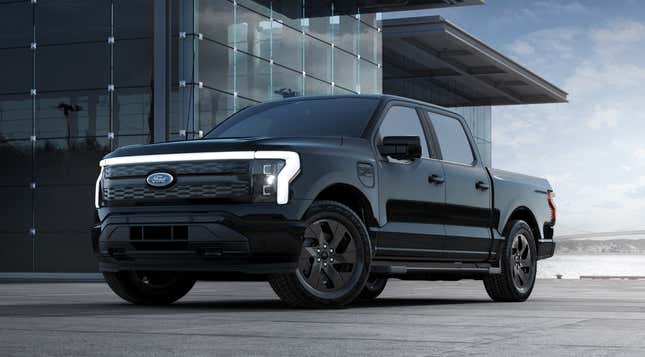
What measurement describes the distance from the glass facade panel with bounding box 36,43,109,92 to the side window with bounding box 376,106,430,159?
17.9 m

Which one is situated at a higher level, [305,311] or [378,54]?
[378,54]

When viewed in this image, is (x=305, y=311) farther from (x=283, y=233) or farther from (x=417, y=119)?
(x=417, y=119)

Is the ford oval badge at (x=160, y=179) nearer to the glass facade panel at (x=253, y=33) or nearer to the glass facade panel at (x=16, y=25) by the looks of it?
the glass facade panel at (x=253, y=33)

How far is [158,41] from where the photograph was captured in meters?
26.8

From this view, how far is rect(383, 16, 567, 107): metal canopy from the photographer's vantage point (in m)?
39.5

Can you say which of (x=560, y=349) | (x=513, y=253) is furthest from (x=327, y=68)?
(x=560, y=349)

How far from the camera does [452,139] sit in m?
11.9

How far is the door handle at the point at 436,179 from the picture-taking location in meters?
10.9

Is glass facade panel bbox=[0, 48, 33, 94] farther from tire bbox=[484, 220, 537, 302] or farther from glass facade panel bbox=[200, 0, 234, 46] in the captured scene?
tire bbox=[484, 220, 537, 302]

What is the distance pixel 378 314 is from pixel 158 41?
1877 cm

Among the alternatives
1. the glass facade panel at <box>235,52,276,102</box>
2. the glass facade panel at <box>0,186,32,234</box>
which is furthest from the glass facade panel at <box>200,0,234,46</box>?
the glass facade panel at <box>0,186,32,234</box>

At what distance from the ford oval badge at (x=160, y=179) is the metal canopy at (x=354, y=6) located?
21899 mm

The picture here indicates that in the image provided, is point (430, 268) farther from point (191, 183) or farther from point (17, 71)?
point (17, 71)

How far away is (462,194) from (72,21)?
1919 cm
